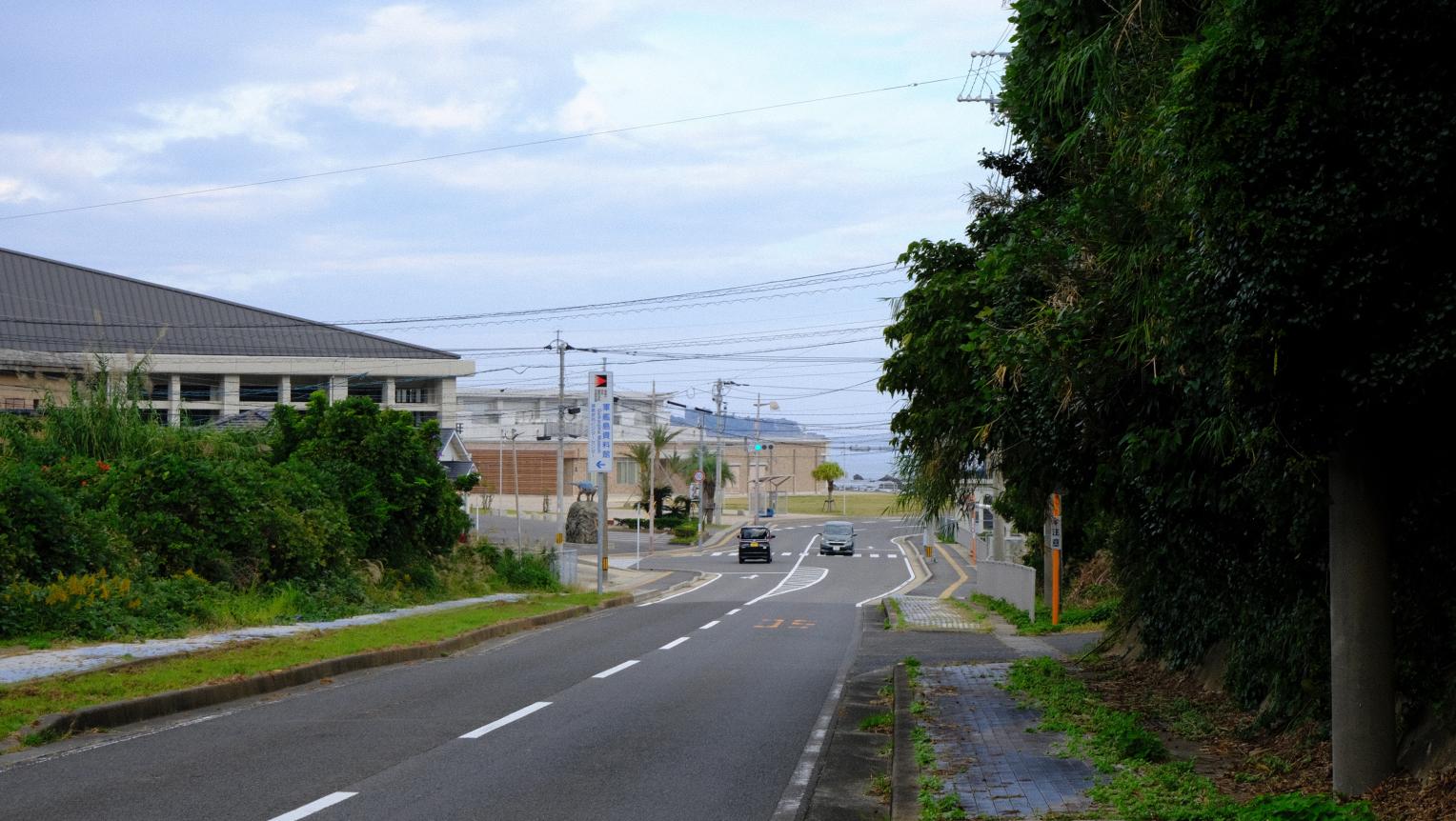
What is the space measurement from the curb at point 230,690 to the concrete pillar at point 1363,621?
913 centimetres

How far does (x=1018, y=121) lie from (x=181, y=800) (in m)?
8.83

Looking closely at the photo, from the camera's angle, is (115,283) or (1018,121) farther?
(115,283)

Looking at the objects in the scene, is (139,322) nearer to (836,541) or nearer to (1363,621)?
(836,541)

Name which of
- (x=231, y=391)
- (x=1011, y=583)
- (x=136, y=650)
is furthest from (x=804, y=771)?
(x=231, y=391)

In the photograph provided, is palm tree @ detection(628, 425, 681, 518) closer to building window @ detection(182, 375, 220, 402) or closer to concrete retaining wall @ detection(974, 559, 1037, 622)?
building window @ detection(182, 375, 220, 402)

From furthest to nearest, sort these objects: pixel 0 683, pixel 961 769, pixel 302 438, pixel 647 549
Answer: pixel 647 549 < pixel 302 438 < pixel 0 683 < pixel 961 769

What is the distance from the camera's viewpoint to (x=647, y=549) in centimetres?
7306

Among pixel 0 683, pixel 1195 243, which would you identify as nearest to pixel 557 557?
pixel 0 683

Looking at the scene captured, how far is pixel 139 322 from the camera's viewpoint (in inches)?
2357

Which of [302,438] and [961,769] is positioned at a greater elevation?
[302,438]

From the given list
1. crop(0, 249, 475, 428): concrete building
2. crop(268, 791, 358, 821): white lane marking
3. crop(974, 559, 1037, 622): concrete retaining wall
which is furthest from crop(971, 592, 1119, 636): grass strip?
crop(0, 249, 475, 428): concrete building

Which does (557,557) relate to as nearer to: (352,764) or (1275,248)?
(352,764)

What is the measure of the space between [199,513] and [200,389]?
54.6 m

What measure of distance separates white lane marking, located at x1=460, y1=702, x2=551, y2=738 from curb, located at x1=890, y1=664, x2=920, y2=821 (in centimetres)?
345
